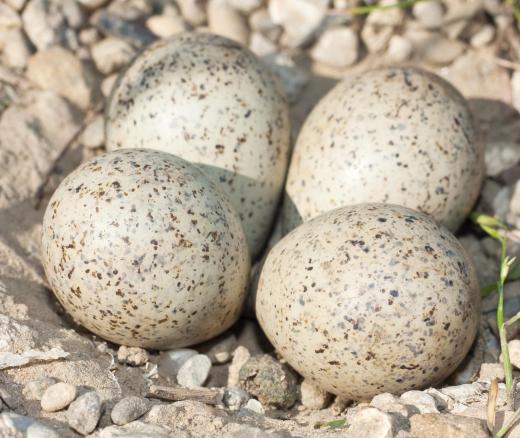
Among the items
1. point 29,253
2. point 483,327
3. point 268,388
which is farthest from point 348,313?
point 29,253

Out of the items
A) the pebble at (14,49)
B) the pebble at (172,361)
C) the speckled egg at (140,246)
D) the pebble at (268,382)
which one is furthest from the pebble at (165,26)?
the pebble at (268,382)

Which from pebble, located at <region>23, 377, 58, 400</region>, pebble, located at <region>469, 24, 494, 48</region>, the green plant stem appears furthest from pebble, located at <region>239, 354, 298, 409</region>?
pebble, located at <region>469, 24, 494, 48</region>

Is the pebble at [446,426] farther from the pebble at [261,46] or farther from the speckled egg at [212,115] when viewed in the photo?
the pebble at [261,46]

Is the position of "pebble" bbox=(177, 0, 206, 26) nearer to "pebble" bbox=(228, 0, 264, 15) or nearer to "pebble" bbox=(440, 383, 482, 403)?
"pebble" bbox=(228, 0, 264, 15)

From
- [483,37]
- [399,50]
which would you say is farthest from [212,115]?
[483,37]

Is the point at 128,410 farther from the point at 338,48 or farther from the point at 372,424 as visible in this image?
the point at 338,48

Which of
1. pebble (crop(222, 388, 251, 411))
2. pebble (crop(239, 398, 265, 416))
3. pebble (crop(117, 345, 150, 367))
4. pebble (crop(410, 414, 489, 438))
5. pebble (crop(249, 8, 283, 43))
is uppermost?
pebble (crop(249, 8, 283, 43))

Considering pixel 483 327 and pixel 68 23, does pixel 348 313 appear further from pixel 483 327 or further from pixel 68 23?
pixel 68 23
